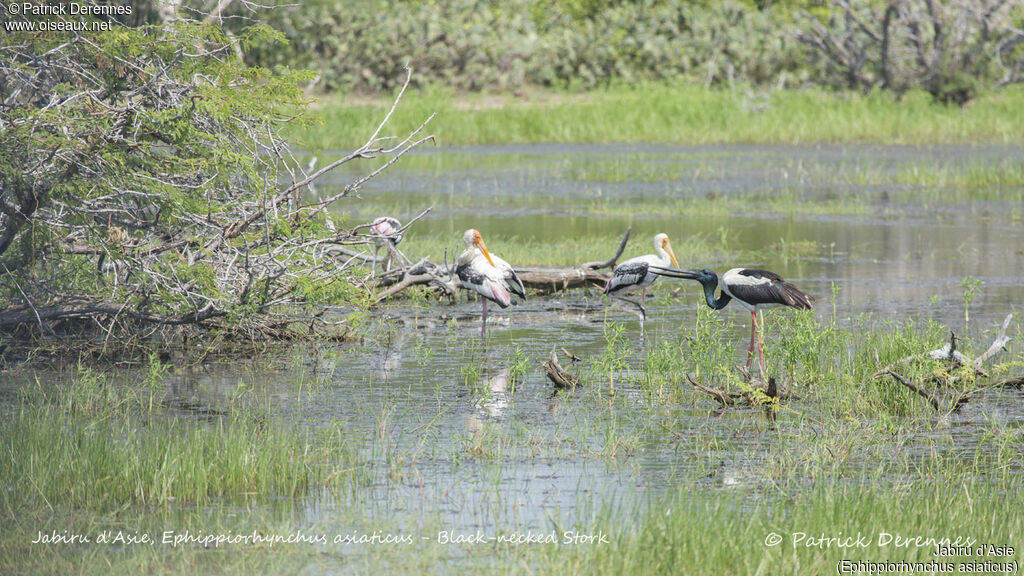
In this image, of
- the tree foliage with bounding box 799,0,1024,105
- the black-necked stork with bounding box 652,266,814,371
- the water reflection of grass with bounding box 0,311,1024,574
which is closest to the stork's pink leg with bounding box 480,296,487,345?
the water reflection of grass with bounding box 0,311,1024,574

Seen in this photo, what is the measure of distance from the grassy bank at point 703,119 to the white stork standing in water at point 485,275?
14.9 m

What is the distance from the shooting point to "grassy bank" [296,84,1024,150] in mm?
27062

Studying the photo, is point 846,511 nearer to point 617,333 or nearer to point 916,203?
point 617,333

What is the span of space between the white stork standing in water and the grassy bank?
1492 centimetres

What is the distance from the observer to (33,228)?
8797mm

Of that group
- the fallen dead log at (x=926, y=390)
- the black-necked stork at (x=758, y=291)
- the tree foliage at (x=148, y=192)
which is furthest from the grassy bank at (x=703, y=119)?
the fallen dead log at (x=926, y=390)

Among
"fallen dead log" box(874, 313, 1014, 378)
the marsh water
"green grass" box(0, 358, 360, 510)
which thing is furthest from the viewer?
"fallen dead log" box(874, 313, 1014, 378)

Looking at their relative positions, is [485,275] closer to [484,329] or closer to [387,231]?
[484,329]

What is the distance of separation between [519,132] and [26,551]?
23.0 metres

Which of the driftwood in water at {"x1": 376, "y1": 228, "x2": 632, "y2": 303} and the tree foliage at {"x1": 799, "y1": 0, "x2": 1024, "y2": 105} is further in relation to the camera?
the tree foliage at {"x1": 799, "y1": 0, "x2": 1024, "y2": 105}

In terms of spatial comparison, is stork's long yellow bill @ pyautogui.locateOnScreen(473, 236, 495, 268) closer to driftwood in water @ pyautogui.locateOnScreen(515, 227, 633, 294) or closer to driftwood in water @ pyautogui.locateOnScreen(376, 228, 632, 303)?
driftwood in water @ pyautogui.locateOnScreen(376, 228, 632, 303)

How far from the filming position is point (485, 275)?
1150 cm

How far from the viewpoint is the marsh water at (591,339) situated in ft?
23.1

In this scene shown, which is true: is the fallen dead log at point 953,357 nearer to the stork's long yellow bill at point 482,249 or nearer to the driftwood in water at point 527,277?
the driftwood in water at point 527,277
